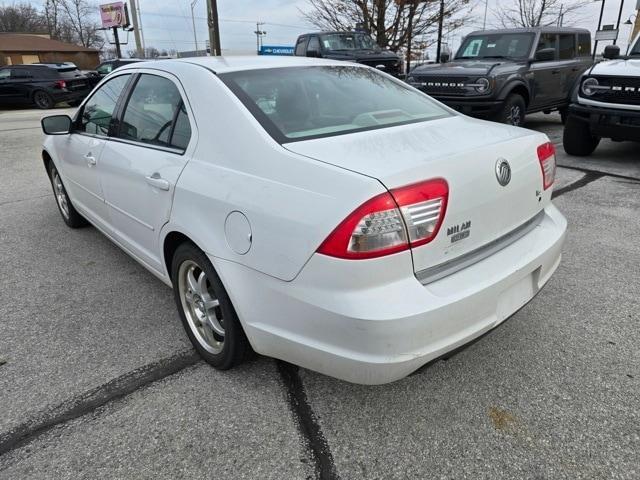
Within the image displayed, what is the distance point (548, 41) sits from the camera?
879 cm

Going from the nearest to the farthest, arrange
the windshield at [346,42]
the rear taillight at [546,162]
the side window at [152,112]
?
1. the rear taillight at [546,162]
2. the side window at [152,112]
3. the windshield at [346,42]

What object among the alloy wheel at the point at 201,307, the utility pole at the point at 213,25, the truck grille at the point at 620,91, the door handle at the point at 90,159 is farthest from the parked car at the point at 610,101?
the utility pole at the point at 213,25

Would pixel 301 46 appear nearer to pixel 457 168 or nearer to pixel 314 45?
pixel 314 45

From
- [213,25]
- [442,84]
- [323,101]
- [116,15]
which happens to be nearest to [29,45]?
[116,15]

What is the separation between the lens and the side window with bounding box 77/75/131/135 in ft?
11.2

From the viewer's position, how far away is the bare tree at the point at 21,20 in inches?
2608

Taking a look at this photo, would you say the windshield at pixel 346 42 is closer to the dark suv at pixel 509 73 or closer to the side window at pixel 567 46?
the dark suv at pixel 509 73

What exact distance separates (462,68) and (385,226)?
280 inches

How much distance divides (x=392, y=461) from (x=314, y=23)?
22611 mm

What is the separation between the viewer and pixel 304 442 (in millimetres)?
2082

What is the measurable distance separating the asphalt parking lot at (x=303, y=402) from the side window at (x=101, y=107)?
46.4 inches

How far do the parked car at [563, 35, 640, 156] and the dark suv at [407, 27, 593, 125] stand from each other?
1.13 meters

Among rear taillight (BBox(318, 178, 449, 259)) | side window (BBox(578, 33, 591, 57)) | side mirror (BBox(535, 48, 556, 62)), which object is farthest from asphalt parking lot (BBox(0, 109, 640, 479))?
side window (BBox(578, 33, 591, 57))

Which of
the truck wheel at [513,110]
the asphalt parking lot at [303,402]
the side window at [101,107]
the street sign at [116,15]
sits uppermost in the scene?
the street sign at [116,15]
